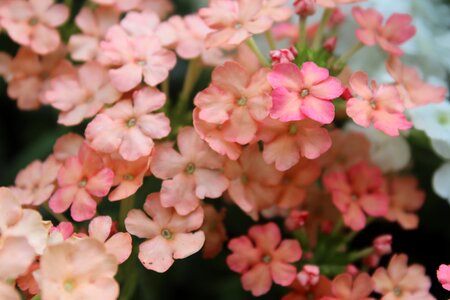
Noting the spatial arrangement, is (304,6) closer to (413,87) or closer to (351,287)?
(413,87)

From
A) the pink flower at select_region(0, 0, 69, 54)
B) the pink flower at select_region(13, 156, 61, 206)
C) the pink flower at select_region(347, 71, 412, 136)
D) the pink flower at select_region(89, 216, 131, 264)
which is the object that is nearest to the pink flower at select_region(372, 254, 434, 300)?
the pink flower at select_region(347, 71, 412, 136)

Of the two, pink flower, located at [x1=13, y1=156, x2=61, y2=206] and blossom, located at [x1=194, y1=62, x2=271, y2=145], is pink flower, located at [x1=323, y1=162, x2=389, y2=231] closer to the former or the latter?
blossom, located at [x1=194, y1=62, x2=271, y2=145]

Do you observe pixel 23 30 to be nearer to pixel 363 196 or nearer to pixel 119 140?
pixel 119 140

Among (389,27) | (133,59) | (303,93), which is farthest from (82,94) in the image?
(389,27)

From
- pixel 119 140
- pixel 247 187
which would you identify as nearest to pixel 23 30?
pixel 119 140

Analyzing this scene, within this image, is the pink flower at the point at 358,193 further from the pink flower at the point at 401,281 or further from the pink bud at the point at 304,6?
the pink bud at the point at 304,6

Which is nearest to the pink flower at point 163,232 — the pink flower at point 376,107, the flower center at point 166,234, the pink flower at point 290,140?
the flower center at point 166,234

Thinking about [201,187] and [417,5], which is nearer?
[201,187]
